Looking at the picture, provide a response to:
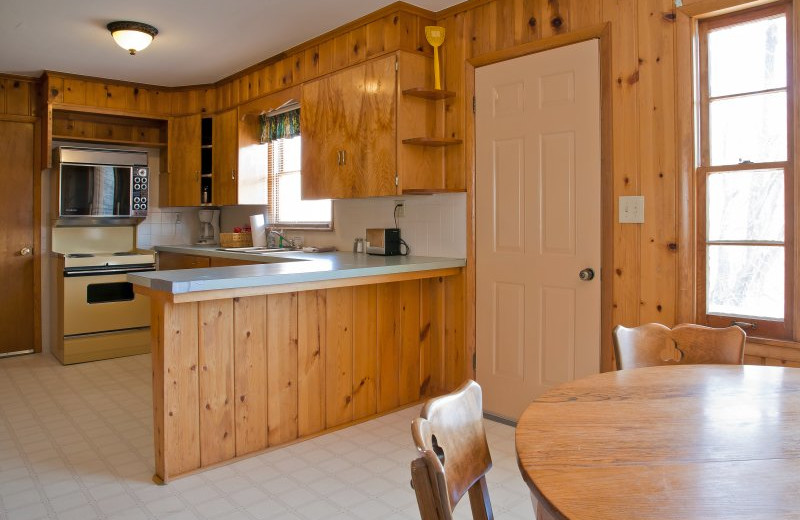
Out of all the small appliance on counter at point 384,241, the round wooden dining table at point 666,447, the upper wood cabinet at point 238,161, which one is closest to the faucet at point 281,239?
the upper wood cabinet at point 238,161

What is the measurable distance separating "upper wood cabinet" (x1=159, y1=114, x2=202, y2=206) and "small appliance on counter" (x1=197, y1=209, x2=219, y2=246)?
1.45ft

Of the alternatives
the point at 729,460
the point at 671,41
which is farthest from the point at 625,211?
the point at 729,460

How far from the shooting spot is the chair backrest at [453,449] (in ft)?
2.80

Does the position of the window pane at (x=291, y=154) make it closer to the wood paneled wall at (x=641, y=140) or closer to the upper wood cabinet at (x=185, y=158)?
the upper wood cabinet at (x=185, y=158)

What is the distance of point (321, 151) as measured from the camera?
13.5 feet

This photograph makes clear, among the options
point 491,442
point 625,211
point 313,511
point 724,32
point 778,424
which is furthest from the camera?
point 491,442

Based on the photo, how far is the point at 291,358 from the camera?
3.13 m

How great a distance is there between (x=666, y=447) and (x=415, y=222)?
2.91m

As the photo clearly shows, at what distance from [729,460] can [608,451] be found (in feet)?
0.66

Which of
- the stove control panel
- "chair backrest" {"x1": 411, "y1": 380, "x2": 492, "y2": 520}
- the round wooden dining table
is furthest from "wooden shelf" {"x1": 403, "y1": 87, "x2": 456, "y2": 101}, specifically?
the stove control panel

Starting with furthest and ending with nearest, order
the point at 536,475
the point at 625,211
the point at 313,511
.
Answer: the point at 625,211 < the point at 313,511 < the point at 536,475

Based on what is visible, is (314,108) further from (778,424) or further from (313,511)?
(778,424)

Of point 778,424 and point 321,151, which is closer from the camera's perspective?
point 778,424

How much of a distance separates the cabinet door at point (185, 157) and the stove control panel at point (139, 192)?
273 mm
